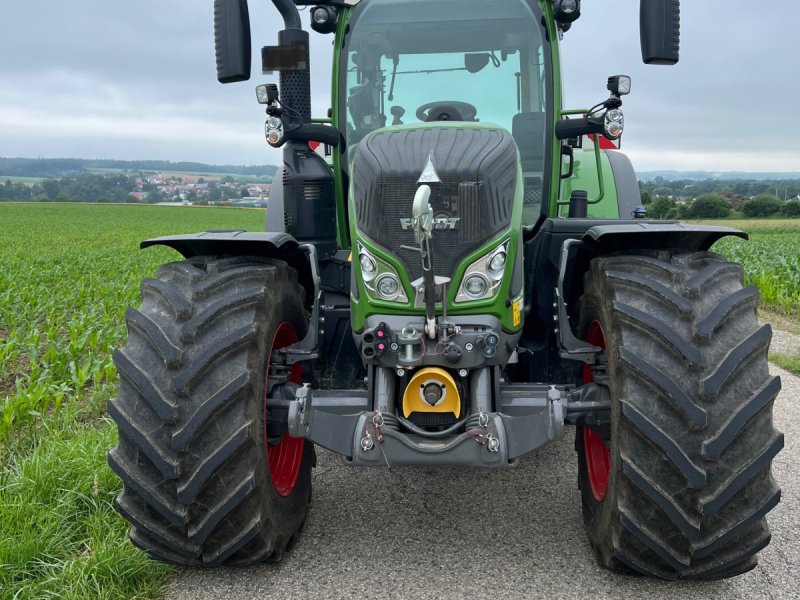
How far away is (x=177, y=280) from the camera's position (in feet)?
9.86

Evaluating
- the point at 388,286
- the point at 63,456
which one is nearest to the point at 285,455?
the point at 388,286

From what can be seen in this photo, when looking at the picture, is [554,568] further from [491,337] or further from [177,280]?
[177,280]

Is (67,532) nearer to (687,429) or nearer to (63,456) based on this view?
(63,456)

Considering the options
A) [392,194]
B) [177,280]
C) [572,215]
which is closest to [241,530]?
[177,280]

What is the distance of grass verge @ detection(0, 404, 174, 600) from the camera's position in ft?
9.36

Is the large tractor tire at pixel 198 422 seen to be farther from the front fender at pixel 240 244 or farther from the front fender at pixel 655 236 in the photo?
the front fender at pixel 655 236

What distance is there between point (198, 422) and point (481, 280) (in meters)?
1.21

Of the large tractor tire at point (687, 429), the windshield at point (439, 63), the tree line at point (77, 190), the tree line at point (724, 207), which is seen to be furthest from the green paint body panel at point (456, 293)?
the tree line at point (77, 190)

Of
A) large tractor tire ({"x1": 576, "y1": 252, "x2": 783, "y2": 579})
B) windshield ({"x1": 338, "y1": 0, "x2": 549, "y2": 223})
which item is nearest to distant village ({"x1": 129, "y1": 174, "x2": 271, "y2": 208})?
windshield ({"x1": 338, "y1": 0, "x2": 549, "y2": 223})

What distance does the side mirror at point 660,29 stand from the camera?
320cm

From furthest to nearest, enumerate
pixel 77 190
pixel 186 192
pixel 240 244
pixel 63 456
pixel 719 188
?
1. pixel 186 192
2. pixel 77 190
3. pixel 719 188
4. pixel 63 456
5. pixel 240 244

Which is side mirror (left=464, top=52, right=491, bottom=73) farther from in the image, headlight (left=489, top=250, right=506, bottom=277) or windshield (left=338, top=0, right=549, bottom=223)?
headlight (left=489, top=250, right=506, bottom=277)

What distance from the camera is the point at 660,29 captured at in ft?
10.6

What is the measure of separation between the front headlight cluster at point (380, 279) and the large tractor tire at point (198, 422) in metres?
0.41
